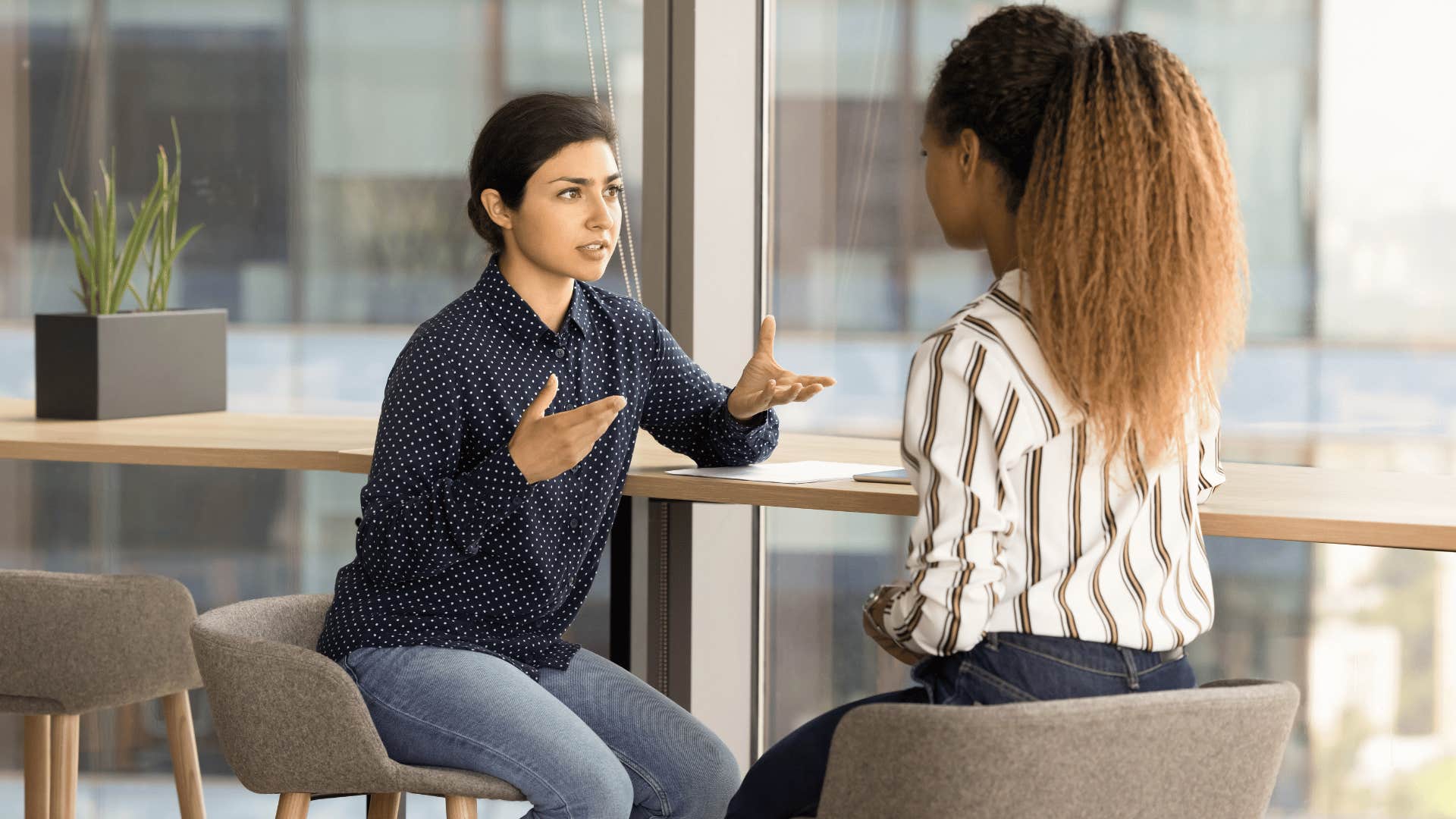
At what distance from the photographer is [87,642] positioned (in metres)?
2.04

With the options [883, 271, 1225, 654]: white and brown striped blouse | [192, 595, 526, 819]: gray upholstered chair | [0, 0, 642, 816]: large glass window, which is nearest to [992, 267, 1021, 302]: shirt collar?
[883, 271, 1225, 654]: white and brown striped blouse

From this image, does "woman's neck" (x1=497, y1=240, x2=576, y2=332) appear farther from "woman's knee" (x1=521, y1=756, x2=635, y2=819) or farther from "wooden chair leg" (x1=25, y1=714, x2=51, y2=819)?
"wooden chair leg" (x1=25, y1=714, x2=51, y2=819)

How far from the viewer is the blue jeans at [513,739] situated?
1627mm

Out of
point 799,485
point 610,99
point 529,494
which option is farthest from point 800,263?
point 529,494

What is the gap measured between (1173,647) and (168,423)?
5.43 ft

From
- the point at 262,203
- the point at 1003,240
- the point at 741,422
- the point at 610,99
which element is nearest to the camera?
the point at 1003,240

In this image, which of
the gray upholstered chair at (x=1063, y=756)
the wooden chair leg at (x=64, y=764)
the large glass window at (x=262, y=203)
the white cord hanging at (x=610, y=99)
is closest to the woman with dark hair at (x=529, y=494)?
the gray upholstered chair at (x=1063, y=756)

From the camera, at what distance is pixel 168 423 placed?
7.99ft

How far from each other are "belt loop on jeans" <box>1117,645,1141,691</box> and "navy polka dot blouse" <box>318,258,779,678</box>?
25.8 inches

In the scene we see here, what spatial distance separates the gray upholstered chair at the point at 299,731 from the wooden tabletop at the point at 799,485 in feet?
1.57

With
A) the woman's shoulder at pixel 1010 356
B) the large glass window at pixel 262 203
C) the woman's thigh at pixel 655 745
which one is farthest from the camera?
the large glass window at pixel 262 203

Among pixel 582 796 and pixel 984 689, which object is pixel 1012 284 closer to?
pixel 984 689

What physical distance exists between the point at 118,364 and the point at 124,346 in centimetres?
3

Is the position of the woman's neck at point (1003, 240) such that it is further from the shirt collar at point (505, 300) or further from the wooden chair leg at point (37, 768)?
the wooden chair leg at point (37, 768)
